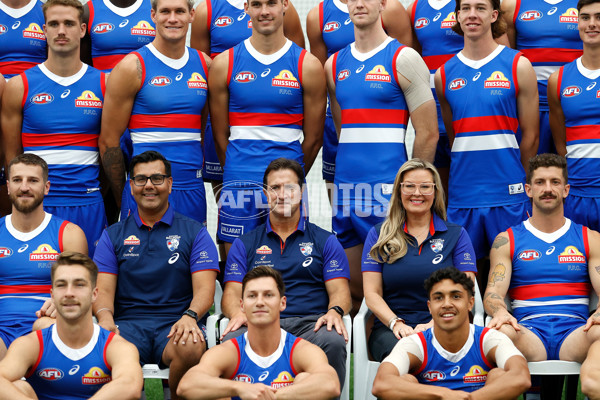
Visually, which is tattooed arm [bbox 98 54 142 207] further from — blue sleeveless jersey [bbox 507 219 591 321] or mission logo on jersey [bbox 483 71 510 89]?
blue sleeveless jersey [bbox 507 219 591 321]

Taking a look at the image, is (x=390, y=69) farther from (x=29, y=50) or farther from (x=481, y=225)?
(x=29, y=50)

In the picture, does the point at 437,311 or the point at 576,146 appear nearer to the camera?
the point at 437,311

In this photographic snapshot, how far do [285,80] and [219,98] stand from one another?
503mm

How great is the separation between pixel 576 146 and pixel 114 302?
133 inches

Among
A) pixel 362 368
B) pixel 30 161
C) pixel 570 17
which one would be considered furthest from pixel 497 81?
pixel 30 161

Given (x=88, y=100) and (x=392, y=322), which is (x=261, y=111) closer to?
(x=88, y=100)

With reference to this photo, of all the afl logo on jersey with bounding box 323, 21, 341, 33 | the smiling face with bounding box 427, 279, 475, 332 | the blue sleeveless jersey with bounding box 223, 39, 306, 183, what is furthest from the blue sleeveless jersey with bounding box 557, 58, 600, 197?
the blue sleeveless jersey with bounding box 223, 39, 306, 183

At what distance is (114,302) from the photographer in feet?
19.9

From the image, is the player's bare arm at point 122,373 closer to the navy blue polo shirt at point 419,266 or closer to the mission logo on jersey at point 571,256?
the navy blue polo shirt at point 419,266

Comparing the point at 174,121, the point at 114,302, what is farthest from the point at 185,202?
the point at 114,302

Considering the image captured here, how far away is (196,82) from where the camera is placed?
6680mm

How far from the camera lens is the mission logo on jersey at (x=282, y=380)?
5.34 meters

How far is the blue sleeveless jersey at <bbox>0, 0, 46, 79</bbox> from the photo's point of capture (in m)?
7.12

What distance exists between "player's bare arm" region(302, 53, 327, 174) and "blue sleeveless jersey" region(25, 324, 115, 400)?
2.29m
